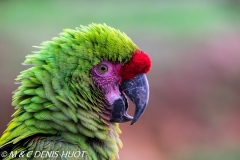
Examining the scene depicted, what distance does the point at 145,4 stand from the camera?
4.48 m

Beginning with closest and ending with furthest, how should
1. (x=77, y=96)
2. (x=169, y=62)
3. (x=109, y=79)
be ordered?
(x=77, y=96), (x=109, y=79), (x=169, y=62)

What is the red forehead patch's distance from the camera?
1484 mm

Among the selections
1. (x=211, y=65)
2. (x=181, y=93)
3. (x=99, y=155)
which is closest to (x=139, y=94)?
(x=99, y=155)

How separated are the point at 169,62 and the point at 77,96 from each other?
111 inches

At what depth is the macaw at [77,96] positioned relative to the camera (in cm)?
133

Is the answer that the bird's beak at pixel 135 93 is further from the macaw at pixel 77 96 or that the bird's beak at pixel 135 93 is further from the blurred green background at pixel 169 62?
the blurred green background at pixel 169 62

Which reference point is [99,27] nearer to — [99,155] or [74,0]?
[99,155]

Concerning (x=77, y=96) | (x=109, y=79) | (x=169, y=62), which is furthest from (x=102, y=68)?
(x=169, y=62)

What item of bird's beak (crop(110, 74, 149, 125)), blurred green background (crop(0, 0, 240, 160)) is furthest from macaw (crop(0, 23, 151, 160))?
blurred green background (crop(0, 0, 240, 160))

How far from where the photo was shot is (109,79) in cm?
147

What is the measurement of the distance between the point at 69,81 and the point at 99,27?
0.28 m

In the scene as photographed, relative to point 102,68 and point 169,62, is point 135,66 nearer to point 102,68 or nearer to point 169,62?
point 102,68

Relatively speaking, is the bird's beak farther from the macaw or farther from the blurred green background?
the blurred green background

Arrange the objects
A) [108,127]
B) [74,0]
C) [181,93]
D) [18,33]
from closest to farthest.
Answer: [108,127] → [18,33] → [181,93] → [74,0]
